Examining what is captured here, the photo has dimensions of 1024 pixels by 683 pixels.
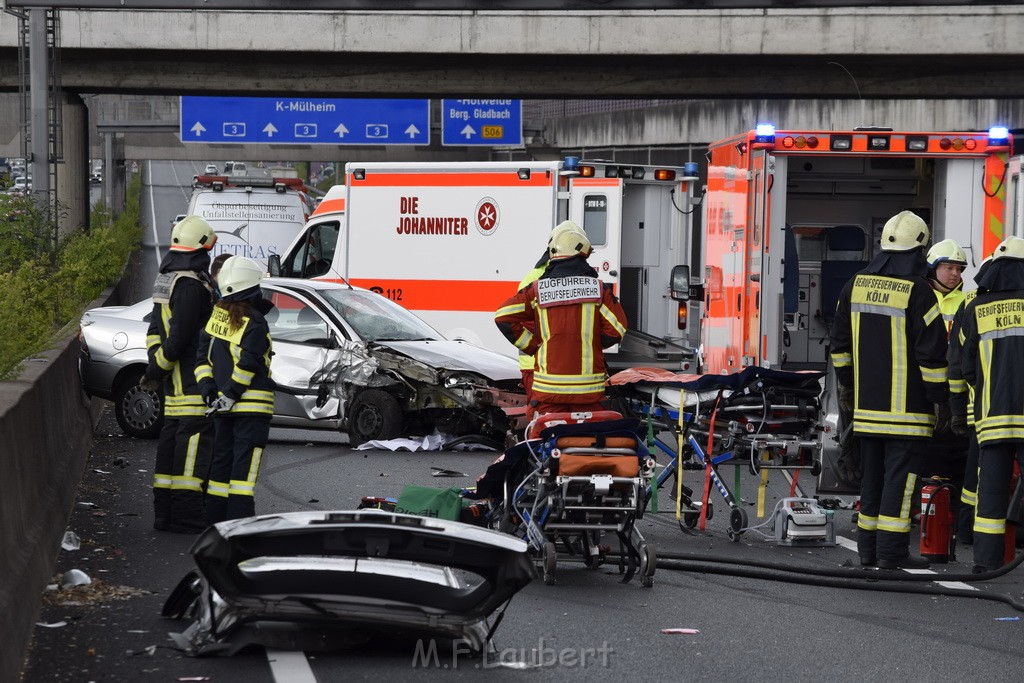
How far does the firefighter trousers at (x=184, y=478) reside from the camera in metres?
9.53

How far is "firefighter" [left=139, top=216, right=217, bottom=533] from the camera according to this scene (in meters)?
9.59

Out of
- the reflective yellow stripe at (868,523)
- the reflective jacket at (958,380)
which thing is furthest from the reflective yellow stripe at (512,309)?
the reflective jacket at (958,380)

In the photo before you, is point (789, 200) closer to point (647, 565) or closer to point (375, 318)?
point (375, 318)

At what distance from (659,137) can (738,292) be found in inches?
944

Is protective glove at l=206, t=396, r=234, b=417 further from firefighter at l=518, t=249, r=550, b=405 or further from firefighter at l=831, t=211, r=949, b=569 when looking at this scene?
firefighter at l=831, t=211, r=949, b=569

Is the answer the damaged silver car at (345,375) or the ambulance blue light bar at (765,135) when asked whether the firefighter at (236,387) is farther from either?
the ambulance blue light bar at (765,135)

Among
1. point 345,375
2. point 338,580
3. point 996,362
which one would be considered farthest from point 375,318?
point 338,580

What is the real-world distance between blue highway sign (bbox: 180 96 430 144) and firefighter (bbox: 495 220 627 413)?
26.4m

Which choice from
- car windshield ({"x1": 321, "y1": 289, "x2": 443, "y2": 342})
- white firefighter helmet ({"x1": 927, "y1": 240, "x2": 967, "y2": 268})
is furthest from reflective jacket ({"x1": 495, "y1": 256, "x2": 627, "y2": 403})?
car windshield ({"x1": 321, "y1": 289, "x2": 443, "y2": 342})

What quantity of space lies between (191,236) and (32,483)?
241 cm

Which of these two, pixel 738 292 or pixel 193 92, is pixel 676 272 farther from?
pixel 193 92

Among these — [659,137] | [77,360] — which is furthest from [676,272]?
[659,137]

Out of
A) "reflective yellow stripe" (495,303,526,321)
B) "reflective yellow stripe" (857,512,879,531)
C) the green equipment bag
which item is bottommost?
"reflective yellow stripe" (857,512,879,531)

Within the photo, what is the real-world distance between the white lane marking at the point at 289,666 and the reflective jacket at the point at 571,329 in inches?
114
